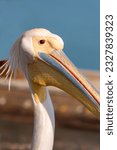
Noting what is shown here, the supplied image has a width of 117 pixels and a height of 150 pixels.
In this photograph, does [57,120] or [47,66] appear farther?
[57,120]

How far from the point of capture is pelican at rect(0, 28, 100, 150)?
63.7 inches

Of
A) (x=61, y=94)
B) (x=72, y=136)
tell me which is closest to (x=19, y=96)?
(x=61, y=94)

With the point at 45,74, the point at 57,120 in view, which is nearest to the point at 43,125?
the point at 45,74

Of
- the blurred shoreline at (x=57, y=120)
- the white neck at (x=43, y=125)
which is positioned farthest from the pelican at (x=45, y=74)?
the blurred shoreline at (x=57, y=120)

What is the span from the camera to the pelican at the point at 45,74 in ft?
5.31

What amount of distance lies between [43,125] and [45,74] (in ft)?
0.55

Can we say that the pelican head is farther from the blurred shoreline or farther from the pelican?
the blurred shoreline

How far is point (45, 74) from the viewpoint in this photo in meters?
1.69

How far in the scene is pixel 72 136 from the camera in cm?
443

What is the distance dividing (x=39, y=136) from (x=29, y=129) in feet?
9.14

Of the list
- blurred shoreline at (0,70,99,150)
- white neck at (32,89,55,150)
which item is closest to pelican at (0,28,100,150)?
white neck at (32,89,55,150)

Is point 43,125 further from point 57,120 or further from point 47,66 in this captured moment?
point 57,120

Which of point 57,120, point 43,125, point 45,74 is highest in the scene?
point 57,120

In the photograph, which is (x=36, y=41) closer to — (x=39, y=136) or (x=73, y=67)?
(x=73, y=67)
